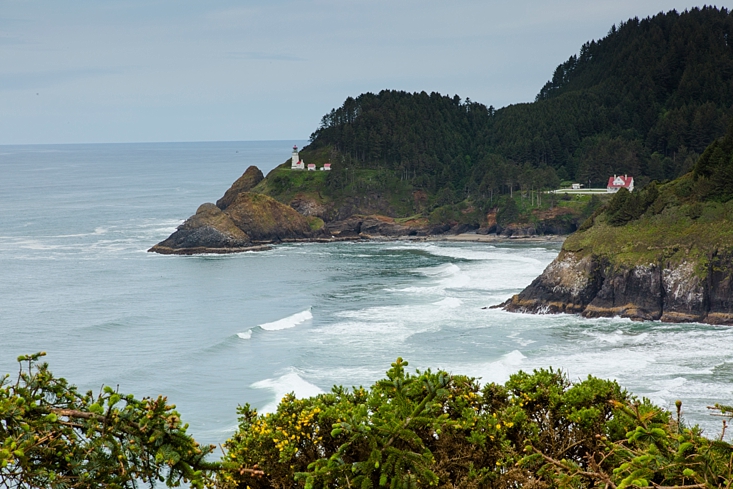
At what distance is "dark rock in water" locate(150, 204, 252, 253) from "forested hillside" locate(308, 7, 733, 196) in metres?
25.6

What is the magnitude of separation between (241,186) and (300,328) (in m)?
75.8

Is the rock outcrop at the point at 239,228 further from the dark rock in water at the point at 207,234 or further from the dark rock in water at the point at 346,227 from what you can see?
the dark rock in water at the point at 346,227

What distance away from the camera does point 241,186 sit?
12656 cm

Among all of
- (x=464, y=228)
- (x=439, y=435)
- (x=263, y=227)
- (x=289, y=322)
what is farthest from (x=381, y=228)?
(x=439, y=435)

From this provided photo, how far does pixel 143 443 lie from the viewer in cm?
864

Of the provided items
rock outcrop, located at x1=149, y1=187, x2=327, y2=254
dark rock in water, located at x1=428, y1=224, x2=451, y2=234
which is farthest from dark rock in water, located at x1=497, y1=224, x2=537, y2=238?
rock outcrop, located at x1=149, y1=187, x2=327, y2=254

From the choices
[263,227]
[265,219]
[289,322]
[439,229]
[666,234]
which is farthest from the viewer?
[439,229]

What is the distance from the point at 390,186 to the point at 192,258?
3990 centimetres

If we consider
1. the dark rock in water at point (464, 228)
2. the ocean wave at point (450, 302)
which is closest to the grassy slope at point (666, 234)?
the ocean wave at point (450, 302)

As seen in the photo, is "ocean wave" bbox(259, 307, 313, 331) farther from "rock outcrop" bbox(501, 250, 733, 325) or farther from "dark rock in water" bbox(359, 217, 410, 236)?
"dark rock in water" bbox(359, 217, 410, 236)

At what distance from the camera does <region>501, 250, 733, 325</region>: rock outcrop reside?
51844 mm

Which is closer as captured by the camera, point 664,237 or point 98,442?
point 98,442

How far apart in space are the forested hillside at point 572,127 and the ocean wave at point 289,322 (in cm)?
6005

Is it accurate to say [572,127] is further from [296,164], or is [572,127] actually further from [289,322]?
[289,322]
